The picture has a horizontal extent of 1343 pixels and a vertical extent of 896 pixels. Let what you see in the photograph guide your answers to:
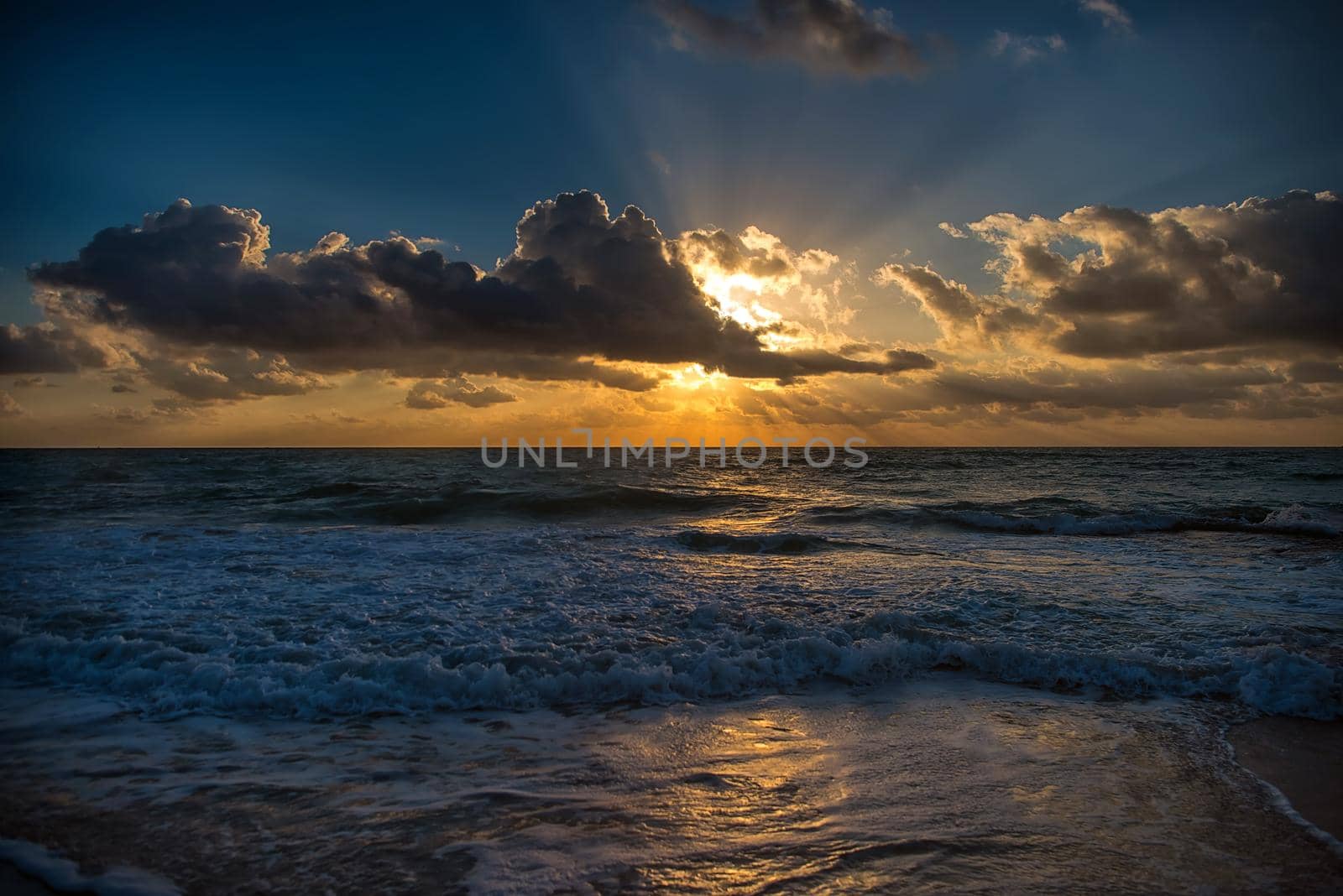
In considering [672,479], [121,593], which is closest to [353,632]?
[121,593]

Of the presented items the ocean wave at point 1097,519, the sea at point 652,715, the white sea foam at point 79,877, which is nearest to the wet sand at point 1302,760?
the sea at point 652,715

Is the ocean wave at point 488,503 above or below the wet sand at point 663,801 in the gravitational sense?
above

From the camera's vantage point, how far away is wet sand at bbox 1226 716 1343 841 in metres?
4.48

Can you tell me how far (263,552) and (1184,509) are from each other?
2752 cm

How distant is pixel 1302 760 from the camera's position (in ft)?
17.4

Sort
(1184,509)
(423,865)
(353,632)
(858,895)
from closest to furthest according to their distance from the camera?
(858,895) < (423,865) < (353,632) < (1184,509)

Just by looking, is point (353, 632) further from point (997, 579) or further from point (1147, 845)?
point (997, 579)

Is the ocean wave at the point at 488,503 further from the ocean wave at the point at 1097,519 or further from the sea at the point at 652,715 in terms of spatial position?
the sea at the point at 652,715

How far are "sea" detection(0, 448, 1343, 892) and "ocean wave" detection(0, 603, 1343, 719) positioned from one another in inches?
1.5

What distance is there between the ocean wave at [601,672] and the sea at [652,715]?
0.13 feet

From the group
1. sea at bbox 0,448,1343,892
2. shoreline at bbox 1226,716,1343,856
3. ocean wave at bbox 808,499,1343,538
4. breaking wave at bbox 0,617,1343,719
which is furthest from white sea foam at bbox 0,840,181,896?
ocean wave at bbox 808,499,1343,538

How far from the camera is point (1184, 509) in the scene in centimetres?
2270

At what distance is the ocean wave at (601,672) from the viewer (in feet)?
21.4

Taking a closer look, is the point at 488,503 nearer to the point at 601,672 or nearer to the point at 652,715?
the point at 601,672
